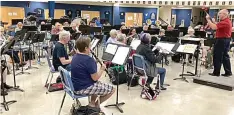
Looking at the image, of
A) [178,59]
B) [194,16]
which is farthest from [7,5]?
[194,16]

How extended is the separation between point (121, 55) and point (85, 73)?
988 mm

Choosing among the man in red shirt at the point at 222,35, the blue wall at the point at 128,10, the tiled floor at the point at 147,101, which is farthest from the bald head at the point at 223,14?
the blue wall at the point at 128,10

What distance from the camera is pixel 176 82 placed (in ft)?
18.6

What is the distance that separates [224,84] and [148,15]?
17.2 m

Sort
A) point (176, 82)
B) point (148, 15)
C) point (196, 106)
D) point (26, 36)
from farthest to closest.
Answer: point (148, 15) < point (26, 36) < point (176, 82) < point (196, 106)

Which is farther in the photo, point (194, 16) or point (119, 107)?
point (194, 16)

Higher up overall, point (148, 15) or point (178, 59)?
point (148, 15)

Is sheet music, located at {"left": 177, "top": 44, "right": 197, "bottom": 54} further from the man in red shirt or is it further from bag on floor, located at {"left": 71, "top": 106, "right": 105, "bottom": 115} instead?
bag on floor, located at {"left": 71, "top": 106, "right": 105, "bottom": 115}

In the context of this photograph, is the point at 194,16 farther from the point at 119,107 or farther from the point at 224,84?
the point at 119,107

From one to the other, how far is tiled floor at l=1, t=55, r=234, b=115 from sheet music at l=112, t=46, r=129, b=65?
2.68ft

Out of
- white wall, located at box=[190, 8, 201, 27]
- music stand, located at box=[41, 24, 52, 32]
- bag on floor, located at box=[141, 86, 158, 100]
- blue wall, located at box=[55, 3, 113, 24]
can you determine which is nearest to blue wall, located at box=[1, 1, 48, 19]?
blue wall, located at box=[55, 3, 113, 24]

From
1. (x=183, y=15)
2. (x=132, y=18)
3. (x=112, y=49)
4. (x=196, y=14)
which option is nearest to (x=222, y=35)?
(x=112, y=49)

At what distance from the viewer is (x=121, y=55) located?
3.88 meters

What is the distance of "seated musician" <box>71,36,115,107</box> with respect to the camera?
3014 mm
